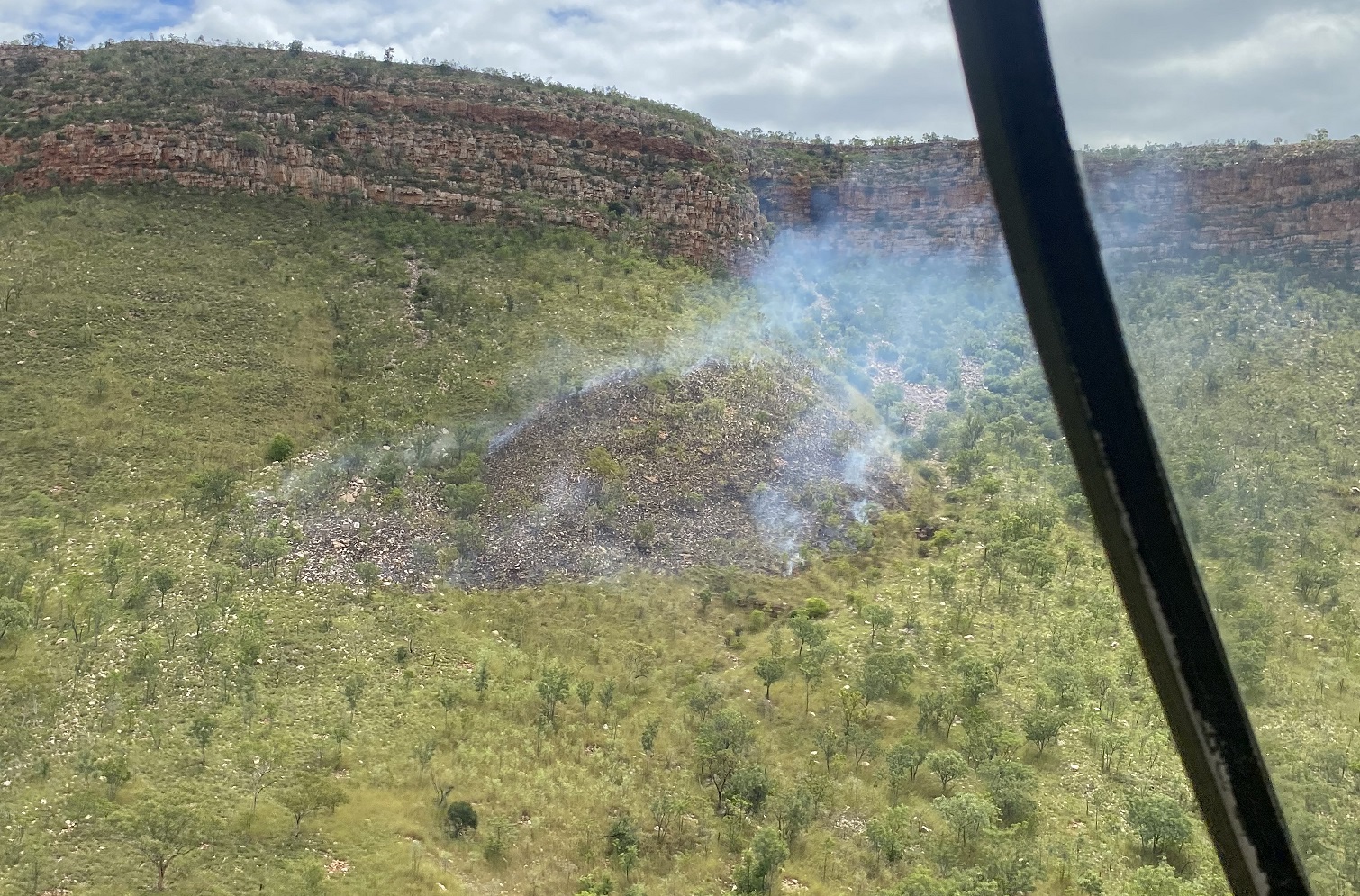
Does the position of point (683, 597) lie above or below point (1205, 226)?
below

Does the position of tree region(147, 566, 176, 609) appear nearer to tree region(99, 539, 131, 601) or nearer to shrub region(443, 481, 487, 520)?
tree region(99, 539, 131, 601)

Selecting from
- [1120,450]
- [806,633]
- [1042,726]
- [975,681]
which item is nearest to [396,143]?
[806,633]

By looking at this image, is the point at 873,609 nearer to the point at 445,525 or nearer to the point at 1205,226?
the point at 445,525

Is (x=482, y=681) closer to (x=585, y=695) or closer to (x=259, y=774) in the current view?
(x=585, y=695)

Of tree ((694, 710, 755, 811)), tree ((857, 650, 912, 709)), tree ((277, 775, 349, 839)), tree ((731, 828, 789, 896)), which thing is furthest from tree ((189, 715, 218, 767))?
tree ((857, 650, 912, 709))

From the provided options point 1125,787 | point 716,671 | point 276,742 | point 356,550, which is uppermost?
point 356,550

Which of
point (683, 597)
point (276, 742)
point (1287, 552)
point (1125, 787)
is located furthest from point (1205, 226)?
point (683, 597)

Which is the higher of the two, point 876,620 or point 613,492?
point 613,492
